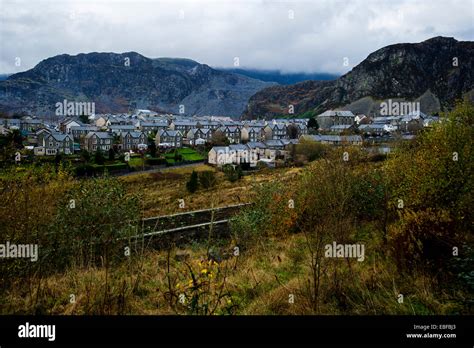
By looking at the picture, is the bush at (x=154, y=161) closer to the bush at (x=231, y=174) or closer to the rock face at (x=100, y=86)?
the bush at (x=231, y=174)

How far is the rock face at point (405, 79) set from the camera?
83.4 meters

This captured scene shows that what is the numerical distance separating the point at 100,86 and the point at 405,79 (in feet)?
269

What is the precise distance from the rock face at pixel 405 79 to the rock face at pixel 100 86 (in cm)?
4100

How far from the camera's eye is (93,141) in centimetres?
3256

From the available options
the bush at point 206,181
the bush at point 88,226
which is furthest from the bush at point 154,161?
the bush at point 88,226

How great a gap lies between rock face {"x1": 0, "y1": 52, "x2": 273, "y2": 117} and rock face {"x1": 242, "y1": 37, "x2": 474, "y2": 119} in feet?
135

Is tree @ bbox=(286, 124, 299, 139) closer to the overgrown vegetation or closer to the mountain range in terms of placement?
the mountain range

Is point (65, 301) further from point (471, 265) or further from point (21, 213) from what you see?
point (471, 265)

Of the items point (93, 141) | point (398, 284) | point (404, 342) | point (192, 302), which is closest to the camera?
point (404, 342)

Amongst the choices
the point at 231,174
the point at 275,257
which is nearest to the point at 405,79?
the point at 231,174

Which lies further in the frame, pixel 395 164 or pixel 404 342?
pixel 395 164

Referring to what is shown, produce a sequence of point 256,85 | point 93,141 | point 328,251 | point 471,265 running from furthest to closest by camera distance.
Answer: point 256,85, point 93,141, point 328,251, point 471,265

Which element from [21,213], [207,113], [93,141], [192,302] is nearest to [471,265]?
[192,302]

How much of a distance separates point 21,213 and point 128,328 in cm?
247
